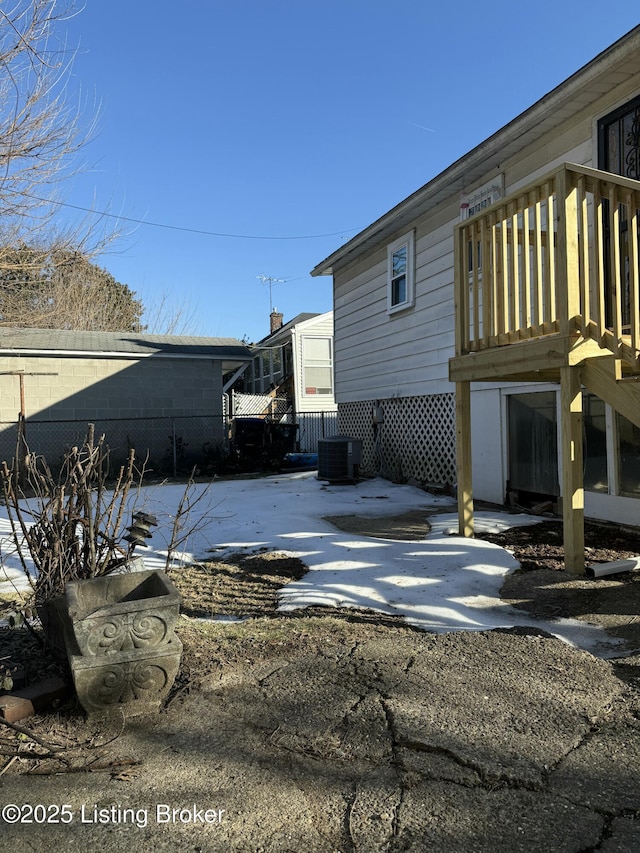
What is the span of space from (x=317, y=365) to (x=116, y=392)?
9349mm

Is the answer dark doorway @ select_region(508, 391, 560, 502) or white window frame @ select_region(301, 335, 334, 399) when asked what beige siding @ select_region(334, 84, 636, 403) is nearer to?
dark doorway @ select_region(508, 391, 560, 502)

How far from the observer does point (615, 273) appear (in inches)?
189

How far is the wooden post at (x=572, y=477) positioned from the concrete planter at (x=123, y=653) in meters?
3.27

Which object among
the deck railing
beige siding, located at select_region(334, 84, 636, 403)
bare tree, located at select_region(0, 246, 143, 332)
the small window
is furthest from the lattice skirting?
bare tree, located at select_region(0, 246, 143, 332)

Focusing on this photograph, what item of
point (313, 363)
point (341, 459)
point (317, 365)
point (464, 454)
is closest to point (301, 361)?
point (313, 363)

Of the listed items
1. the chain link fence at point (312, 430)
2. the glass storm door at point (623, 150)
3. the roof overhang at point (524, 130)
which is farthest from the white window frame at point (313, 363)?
the glass storm door at point (623, 150)

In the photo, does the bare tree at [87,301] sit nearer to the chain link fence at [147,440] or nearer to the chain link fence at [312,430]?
the chain link fence at [147,440]

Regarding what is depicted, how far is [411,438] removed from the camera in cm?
1085

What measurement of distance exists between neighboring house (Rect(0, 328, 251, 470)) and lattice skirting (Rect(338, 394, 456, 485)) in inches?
170

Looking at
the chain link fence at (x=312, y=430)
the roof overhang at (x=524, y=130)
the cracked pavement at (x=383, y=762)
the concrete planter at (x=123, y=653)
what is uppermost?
the roof overhang at (x=524, y=130)

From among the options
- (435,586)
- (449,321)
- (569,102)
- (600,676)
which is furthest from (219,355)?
(600,676)

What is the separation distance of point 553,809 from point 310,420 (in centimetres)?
1825

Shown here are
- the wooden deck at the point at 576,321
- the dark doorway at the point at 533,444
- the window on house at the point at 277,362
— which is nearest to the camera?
the wooden deck at the point at 576,321

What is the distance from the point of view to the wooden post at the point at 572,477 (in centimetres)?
477
